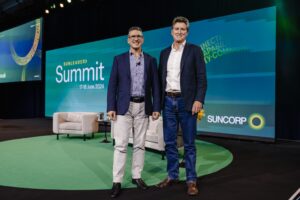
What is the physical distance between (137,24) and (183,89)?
Answer: 241 inches

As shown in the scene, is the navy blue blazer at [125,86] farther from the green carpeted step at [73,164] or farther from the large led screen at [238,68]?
the large led screen at [238,68]

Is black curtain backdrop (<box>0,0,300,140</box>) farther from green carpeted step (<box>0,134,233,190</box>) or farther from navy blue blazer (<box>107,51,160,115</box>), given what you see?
navy blue blazer (<box>107,51,160,115</box>)

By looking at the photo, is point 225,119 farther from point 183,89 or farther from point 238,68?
point 183,89

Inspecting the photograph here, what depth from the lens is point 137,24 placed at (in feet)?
28.0

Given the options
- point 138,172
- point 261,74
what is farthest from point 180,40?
point 261,74

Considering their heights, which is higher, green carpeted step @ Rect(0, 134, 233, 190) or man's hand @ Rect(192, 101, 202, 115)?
man's hand @ Rect(192, 101, 202, 115)

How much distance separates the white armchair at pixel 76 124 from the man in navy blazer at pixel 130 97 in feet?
11.6

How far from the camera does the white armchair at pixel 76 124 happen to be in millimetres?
6215

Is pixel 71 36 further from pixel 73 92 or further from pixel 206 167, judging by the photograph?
pixel 206 167

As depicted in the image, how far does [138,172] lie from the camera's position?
116 inches

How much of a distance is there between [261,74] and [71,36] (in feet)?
22.0

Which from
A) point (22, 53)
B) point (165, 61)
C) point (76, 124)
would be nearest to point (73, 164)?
point (165, 61)

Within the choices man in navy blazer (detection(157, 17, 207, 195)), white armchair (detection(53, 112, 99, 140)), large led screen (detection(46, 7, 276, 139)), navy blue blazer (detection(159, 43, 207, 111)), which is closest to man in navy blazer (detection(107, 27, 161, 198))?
man in navy blazer (detection(157, 17, 207, 195))

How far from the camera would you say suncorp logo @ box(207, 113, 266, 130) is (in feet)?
19.9
